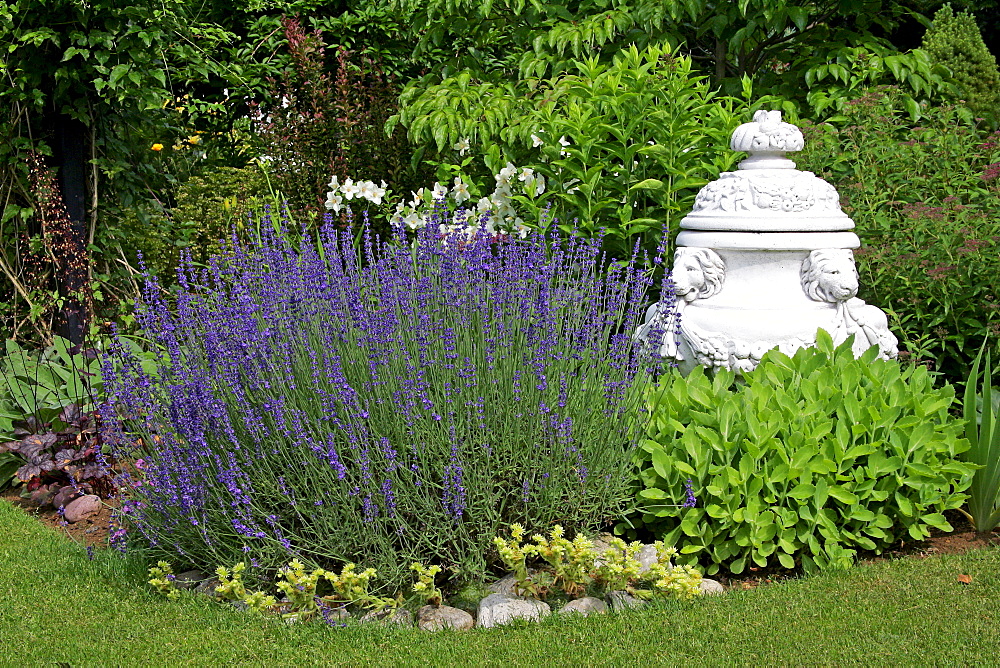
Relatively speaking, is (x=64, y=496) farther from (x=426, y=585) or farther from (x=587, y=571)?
(x=587, y=571)

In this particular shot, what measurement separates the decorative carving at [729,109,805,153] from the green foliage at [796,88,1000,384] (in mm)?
734

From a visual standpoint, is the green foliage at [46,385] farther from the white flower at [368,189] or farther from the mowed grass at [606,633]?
the white flower at [368,189]

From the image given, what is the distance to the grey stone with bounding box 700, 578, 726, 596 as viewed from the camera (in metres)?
3.36

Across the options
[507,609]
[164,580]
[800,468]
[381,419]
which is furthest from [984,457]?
[164,580]

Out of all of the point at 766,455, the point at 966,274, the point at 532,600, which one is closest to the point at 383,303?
the point at 532,600

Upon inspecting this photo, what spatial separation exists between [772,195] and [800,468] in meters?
1.34

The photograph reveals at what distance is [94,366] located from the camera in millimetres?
5316

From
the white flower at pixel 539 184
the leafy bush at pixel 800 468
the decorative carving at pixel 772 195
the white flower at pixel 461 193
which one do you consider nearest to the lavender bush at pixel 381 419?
the leafy bush at pixel 800 468

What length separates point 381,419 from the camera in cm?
335

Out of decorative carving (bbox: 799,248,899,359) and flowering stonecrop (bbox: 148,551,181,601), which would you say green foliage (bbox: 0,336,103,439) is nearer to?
flowering stonecrop (bbox: 148,551,181,601)

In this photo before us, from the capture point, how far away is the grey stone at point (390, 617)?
3131 millimetres

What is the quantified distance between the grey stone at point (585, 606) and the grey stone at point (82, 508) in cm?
229

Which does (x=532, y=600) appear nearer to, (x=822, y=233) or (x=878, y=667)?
(x=878, y=667)

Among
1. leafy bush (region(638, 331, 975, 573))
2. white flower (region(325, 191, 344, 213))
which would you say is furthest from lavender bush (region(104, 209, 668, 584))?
white flower (region(325, 191, 344, 213))
